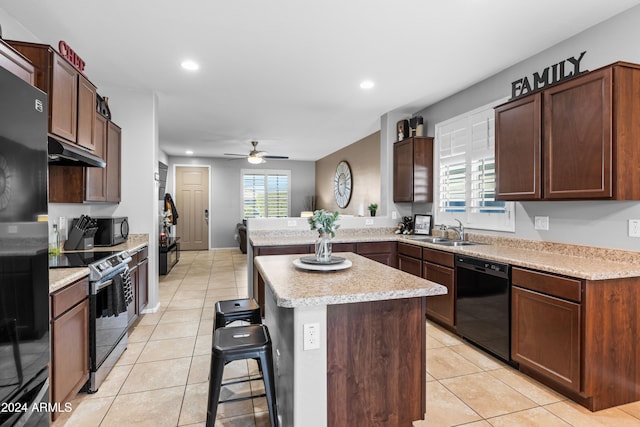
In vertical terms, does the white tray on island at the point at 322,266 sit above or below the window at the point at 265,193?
below

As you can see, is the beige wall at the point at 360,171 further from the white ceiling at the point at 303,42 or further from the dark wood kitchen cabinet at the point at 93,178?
the dark wood kitchen cabinet at the point at 93,178

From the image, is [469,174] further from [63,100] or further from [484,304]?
[63,100]

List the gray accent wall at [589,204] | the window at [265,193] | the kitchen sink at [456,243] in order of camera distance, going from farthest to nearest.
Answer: the window at [265,193]
the kitchen sink at [456,243]
the gray accent wall at [589,204]

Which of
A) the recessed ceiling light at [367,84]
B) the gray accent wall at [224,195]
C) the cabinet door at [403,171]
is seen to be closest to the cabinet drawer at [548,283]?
the cabinet door at [403,171]

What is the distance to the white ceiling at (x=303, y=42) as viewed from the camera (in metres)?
A: 2.32

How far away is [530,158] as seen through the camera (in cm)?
270

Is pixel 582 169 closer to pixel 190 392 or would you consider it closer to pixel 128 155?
pixel 190 392

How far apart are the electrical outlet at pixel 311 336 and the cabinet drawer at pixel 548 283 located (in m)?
1.72

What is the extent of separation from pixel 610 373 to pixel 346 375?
Result: 1.82m

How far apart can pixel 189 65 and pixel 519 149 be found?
315 centimetres

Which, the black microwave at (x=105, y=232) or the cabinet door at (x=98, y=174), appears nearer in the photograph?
the cabinet door at (x=98, y=174)

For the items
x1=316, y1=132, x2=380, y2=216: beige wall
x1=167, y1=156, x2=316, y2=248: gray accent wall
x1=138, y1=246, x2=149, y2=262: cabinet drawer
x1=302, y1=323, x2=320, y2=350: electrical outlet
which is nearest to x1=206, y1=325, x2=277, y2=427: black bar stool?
x1=302, y1=323, x2=320, y2=350: electrical outlet

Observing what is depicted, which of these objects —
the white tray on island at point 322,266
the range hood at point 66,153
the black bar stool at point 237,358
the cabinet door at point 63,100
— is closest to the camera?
the black bar stool at point 237,358

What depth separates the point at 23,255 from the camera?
3.08 feet
